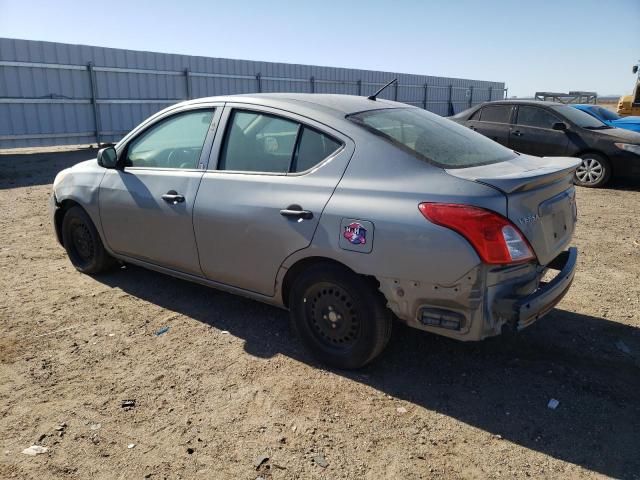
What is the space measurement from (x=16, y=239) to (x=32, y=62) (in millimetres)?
10003

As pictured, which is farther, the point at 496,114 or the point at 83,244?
the point at 496,114

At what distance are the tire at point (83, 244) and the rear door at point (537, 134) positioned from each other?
7.85 metres

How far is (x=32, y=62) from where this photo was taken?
14.0 meters

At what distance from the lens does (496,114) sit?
34.0ft

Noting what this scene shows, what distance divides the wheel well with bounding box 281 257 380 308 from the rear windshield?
78 centimetres

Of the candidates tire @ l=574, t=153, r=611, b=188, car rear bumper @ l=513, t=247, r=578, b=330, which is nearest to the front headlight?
tire @ l=574, t=153, r=611, b=188

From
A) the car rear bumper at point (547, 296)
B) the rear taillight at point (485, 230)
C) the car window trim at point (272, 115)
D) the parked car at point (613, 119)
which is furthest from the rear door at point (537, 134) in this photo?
the rear taillight at point (485, 230)

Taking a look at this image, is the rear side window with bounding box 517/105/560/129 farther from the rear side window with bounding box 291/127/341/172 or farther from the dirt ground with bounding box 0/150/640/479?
the rear side window with bounding box 291/127/341/172

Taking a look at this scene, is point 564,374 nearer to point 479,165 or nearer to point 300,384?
point 479,165

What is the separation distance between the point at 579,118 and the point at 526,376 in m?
8.01

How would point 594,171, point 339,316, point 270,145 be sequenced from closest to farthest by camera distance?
point 339,316
point 270,145
point 594,171

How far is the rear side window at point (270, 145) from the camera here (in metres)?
3.25

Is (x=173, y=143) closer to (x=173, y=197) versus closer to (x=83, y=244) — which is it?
(x=173, y=197)

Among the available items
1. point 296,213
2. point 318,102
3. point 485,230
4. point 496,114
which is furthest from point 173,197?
point 496,114
